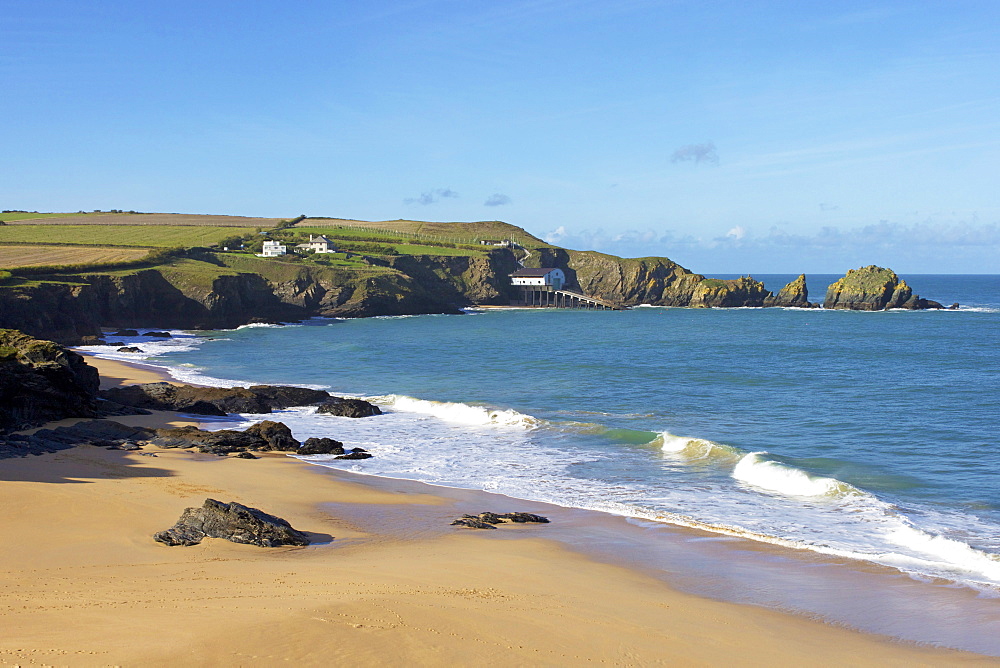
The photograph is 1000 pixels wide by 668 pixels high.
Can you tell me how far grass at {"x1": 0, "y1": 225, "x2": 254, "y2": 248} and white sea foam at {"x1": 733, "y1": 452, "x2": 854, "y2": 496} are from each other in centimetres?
9765

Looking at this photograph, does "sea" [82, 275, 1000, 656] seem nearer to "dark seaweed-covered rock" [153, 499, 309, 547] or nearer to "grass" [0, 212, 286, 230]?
"dark seaweed-covered rock" [153, 499, 309, 547]

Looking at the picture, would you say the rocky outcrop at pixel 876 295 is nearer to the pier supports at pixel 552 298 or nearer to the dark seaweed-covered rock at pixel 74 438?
the pier supports at pixel 552 298

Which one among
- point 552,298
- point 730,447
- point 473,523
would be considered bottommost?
point 473,523

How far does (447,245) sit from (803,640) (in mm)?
129702

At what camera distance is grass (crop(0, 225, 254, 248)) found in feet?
339

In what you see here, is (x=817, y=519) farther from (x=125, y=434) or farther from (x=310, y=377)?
(x=310, y=377)

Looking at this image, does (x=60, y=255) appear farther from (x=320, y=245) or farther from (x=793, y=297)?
(x=793, y=297)

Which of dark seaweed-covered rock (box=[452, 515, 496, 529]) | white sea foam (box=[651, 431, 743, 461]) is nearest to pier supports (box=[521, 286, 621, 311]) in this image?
white sea foam (box=[651, 431, 743, 461])

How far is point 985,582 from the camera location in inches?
509

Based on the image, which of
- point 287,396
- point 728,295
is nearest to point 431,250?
point 728,295

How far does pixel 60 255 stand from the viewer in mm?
81688

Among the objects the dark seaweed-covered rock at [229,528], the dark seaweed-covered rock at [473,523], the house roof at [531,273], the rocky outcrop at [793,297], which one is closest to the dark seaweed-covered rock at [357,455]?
the dark seaweed-covered rock at [473,523]

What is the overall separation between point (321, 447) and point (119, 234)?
105m

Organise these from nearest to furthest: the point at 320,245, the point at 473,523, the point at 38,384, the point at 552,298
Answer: the point at 473,523 → the point at 38,384 → the point at 320,245 → the point at 552,298
